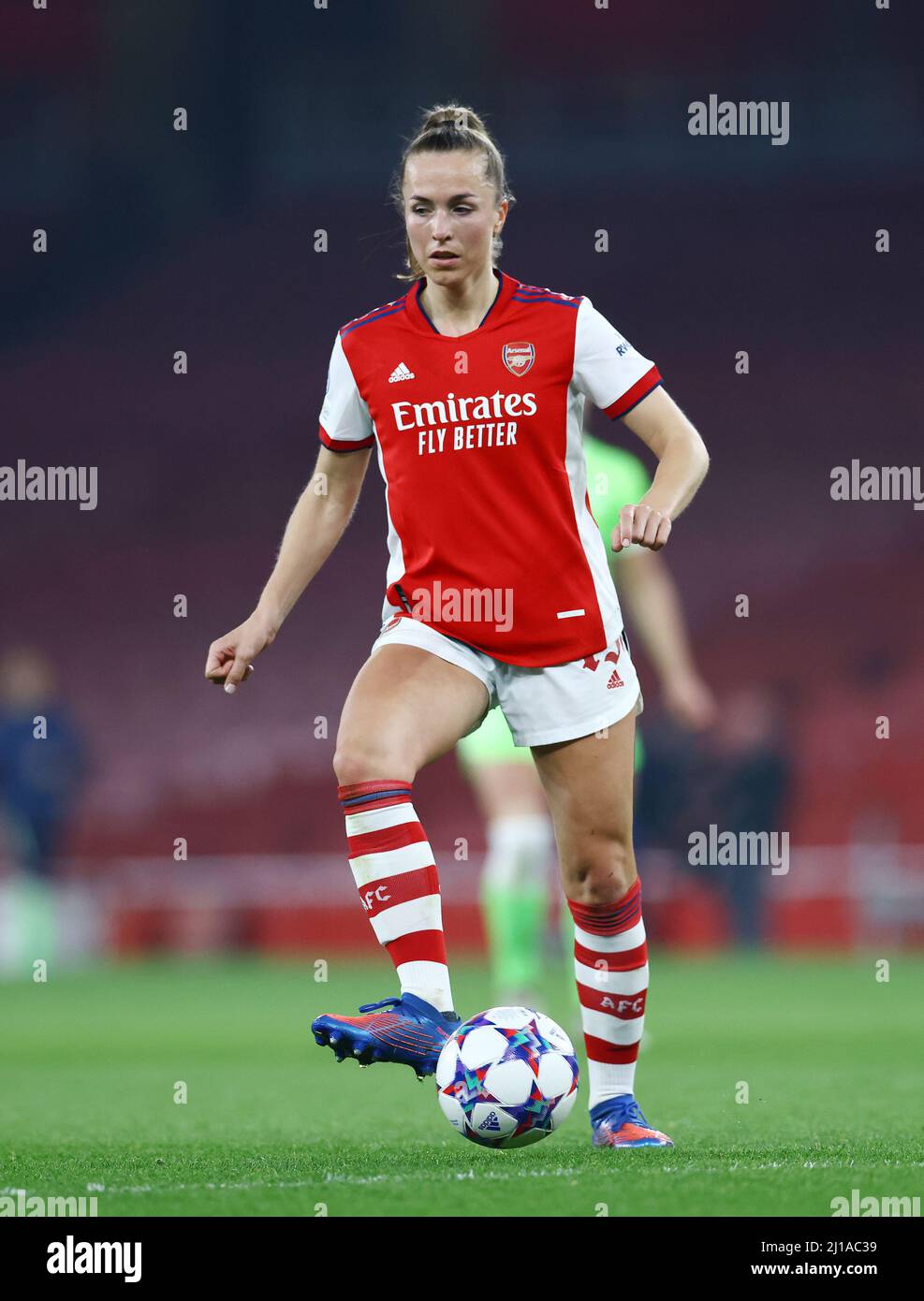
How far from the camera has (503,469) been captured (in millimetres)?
4602

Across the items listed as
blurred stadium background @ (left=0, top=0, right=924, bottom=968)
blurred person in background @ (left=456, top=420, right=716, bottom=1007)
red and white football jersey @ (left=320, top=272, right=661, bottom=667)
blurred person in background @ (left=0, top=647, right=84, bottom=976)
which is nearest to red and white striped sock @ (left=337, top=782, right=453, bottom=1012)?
red and white football jersey @ (left=320, top=272, right=661, bottom=667)

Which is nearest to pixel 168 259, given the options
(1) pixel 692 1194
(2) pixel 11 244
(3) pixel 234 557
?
(2) pixel 11 244

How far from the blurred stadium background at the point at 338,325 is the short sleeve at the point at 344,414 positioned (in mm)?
13815

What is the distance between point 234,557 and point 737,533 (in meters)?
5.10

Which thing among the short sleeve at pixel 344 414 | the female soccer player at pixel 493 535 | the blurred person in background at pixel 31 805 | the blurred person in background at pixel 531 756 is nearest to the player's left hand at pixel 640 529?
the female soccer player at pixel 493 535

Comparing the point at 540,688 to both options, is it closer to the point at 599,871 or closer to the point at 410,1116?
the point at 599,871

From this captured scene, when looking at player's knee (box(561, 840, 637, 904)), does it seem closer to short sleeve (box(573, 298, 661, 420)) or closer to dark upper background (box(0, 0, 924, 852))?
→ short sleeve (box(573, 298, 661, 420))

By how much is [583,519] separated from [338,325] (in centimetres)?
1663

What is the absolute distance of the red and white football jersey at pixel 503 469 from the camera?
4.57 m

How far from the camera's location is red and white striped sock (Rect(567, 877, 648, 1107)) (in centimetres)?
480

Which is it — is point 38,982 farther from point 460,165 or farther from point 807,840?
point 460,165

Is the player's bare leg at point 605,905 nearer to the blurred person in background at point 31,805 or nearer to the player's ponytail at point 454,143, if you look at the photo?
the player's ponytail at point 454,143

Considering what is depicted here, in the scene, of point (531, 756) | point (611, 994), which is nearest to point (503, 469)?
point (611, 994)

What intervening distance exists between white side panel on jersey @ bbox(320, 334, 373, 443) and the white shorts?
20.0 inches
